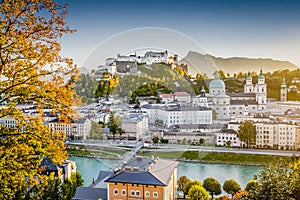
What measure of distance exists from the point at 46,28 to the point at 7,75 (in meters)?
0.23

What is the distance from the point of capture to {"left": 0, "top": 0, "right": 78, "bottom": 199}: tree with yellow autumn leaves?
4.12 ft

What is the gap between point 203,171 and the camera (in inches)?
262

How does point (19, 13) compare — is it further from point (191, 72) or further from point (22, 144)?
point (191, 72)

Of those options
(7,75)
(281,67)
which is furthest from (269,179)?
(281,67)

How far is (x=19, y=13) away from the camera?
126 centimetres

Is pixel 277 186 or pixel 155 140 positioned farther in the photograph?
pixel 277 186

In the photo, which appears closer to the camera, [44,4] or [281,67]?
[44,4]

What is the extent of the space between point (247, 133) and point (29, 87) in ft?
25.7

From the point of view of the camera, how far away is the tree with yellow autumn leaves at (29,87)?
4.12 feet

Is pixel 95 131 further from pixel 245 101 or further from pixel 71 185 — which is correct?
pixel 245 101

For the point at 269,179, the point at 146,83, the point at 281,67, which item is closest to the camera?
the point at 146,83

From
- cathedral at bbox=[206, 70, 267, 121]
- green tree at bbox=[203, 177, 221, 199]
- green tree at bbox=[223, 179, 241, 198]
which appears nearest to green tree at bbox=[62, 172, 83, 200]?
green tree at bbox=[203, 177, 221, 199]

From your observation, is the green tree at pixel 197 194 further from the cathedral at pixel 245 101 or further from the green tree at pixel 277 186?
the cathedral at pixel 245 101

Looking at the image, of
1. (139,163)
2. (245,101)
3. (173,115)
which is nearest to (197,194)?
(139,163)
